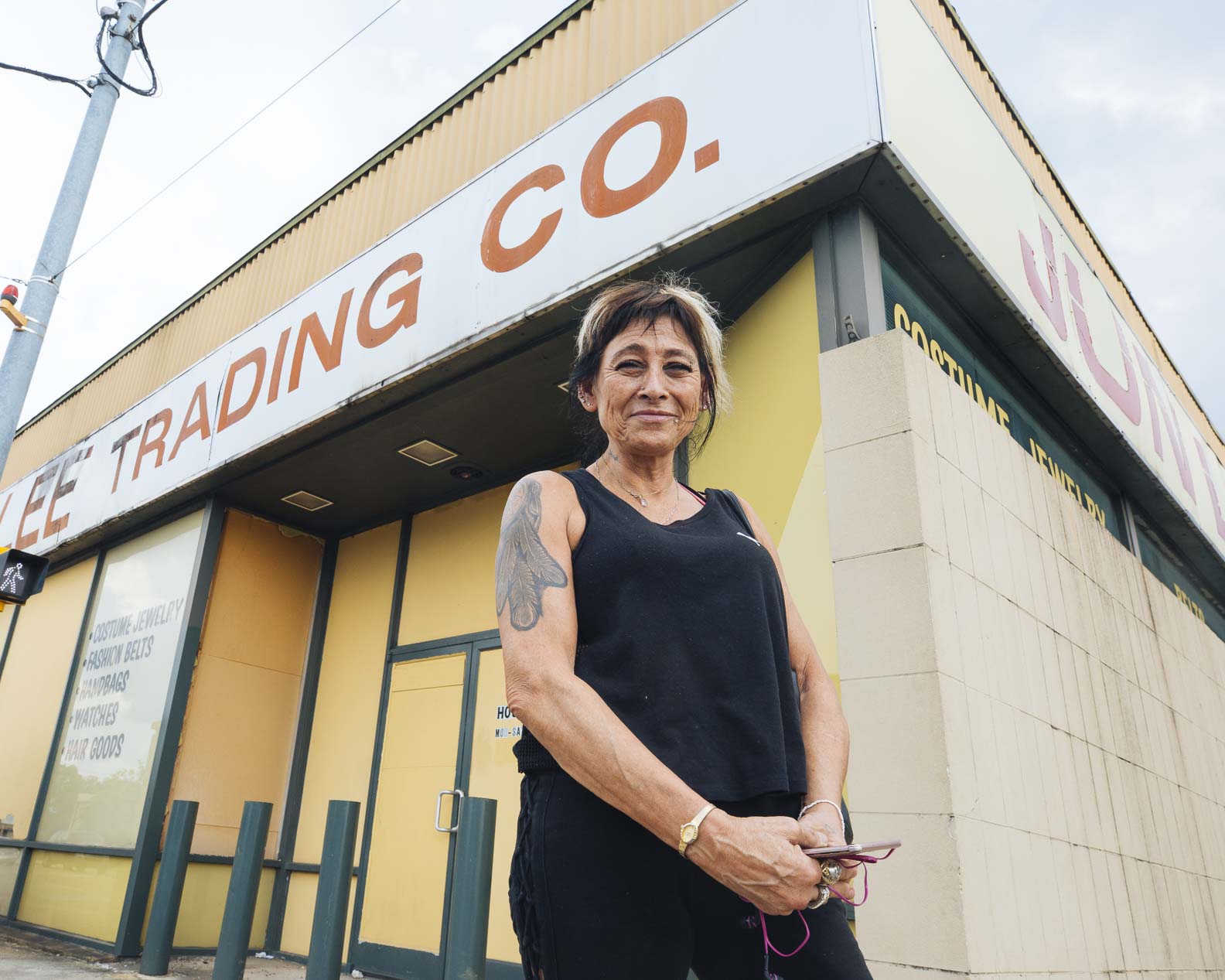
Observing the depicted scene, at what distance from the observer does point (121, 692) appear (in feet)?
21.3

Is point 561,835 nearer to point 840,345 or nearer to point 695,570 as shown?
point 695,570

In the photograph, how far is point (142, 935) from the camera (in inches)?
220

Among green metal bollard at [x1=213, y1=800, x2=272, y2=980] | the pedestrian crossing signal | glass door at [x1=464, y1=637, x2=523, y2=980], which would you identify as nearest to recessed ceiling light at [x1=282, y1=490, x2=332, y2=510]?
the pedestrian crossing signal

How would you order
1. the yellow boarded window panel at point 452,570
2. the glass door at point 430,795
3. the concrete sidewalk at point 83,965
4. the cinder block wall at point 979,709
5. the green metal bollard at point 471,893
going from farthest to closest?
the yellow boarded window panel at point 452,570 → the glass door at point 430,795 → the concrete sidewalk at point 83,965 → the green metal bollard at point 471,893 → the cinder block wall at point 979,709

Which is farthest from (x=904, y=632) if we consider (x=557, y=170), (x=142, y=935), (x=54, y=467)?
(x=54, y=467)

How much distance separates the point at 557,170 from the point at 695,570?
3.35 meters

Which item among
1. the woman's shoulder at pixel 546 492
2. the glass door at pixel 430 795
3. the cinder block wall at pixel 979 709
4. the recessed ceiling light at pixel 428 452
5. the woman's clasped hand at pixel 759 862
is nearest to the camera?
the woman's clasped hand at pixel 759 862

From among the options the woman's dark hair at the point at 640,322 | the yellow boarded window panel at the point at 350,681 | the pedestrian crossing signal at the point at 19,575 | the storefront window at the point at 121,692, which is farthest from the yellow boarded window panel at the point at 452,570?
→ the woman's dark hair at the point at 640,322

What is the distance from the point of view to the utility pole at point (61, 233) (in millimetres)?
5738

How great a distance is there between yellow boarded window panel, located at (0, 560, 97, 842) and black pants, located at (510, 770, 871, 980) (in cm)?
747

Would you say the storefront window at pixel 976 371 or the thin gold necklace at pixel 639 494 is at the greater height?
the storefront window at pixel 976 371

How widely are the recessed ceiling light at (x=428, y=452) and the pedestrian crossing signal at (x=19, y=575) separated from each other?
2.48 m

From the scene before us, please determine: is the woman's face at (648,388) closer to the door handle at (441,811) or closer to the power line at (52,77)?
the door handle at (441,811)

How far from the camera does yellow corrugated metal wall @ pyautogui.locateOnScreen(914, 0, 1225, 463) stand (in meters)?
4.23
